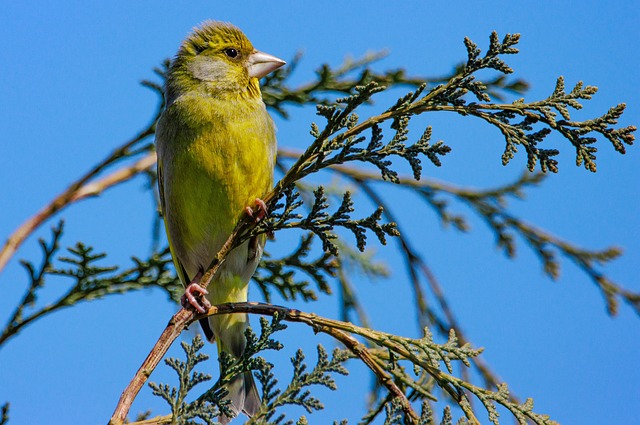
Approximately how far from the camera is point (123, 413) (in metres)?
2.17

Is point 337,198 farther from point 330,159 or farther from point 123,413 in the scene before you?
point 123,413

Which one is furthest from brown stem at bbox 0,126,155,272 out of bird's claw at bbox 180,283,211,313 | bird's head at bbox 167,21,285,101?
bird's claw at bbox 180,283,211,313

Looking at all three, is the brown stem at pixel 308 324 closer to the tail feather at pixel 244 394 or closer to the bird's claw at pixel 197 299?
the bird's claw at pixel 197 299

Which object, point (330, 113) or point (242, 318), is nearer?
point (330, 113)

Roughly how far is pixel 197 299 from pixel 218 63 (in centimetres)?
173

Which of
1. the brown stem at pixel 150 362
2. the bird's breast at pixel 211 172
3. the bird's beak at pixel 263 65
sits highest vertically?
the bird's beak at pixel 263 65

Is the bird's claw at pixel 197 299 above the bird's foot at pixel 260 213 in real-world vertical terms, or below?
below

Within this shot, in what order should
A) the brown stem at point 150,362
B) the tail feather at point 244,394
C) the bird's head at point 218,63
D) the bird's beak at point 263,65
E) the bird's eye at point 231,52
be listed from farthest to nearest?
the bird's eye at point 231,52 < the bird's beak at point 263,65 < the bird's head at point 218,63 < the tail feather at point 244,394 < the brown stem at point 150,362

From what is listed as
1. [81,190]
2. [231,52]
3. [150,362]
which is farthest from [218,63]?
[150,362]

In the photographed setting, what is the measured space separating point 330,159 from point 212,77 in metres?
1.76

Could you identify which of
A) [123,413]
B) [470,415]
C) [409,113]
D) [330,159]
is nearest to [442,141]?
[409,113]

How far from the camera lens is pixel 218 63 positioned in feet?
13.4

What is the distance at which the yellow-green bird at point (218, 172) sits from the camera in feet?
11.0

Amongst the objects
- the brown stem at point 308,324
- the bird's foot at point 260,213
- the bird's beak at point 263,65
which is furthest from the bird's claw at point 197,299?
the bird's beak at point 263,65
